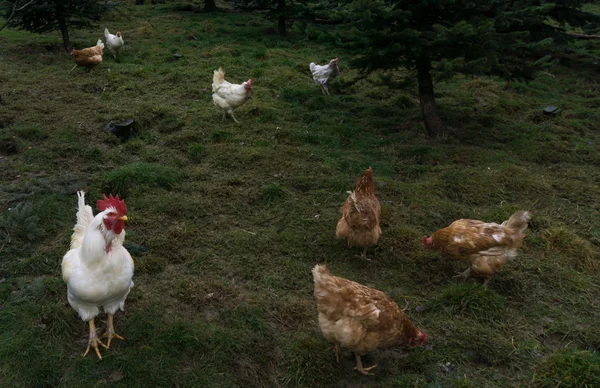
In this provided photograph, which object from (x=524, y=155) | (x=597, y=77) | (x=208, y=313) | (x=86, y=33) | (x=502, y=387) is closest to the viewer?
(x=502, y=387)

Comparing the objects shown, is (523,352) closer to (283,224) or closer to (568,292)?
(568,292)

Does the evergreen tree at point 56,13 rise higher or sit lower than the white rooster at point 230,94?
higher

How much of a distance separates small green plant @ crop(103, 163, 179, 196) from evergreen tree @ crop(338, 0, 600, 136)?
333cm

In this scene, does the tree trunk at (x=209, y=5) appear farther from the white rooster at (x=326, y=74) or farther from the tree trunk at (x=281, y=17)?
the white rooster at (x=326, y=74)

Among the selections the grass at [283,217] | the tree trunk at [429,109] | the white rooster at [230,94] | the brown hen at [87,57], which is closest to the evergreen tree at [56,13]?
the grass at [283,217]

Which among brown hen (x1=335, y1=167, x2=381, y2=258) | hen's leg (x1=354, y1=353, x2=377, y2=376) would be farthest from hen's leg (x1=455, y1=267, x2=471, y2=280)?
hen's leg (x1=354, y1=353, x2=377, y2=376)

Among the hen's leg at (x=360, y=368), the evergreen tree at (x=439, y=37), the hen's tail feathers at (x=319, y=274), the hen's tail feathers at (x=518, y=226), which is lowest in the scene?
the hen's leg at (x=360, y=368)

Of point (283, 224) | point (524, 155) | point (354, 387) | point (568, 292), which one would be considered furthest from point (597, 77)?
point (354, 387)

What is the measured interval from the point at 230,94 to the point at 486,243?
199 inches

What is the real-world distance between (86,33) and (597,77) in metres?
14.7

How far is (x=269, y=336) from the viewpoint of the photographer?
11.6 ft

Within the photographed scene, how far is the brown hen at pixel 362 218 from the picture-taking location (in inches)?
170

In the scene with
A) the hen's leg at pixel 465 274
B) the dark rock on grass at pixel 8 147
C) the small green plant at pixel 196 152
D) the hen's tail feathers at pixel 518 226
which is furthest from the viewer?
the small green plant at pixel 196 152

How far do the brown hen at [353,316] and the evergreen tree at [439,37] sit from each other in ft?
11.8
